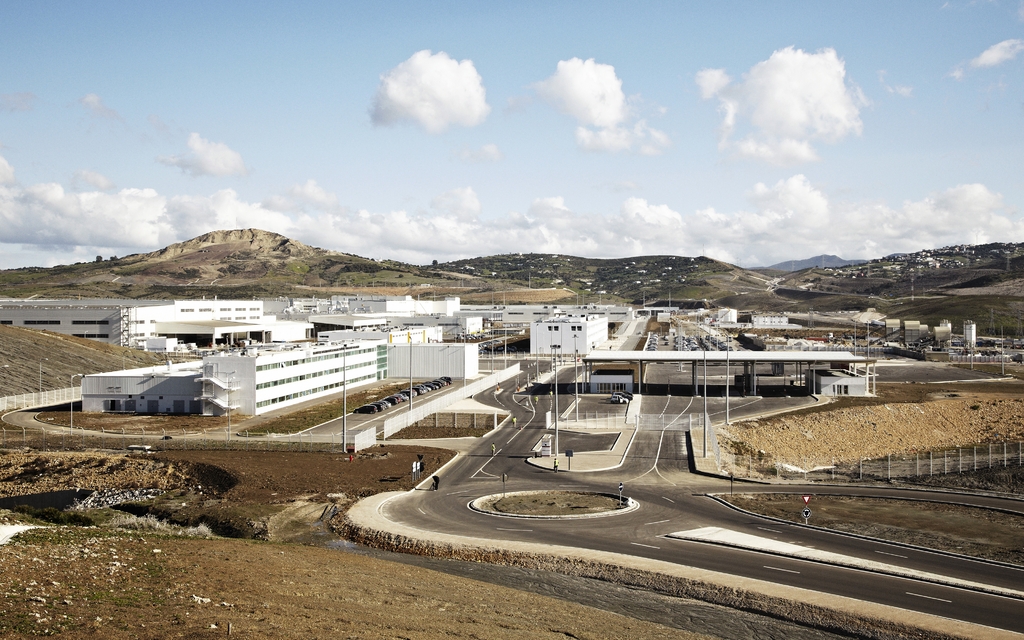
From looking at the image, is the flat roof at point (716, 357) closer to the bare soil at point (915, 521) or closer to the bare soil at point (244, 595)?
the bare soil at point (915, 521)

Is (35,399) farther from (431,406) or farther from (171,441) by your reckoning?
(431,406)

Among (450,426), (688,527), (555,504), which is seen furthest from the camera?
(450,426)

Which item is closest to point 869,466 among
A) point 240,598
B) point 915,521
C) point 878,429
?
point 878,429

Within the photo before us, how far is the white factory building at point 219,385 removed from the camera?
2798 inches

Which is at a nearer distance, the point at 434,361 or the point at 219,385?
the point at 219,385

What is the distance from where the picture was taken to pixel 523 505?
4081cm

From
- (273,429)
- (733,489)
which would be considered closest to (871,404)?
(733,489)

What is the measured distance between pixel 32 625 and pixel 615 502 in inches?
1105

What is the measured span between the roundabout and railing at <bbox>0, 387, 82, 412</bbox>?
56.5 m

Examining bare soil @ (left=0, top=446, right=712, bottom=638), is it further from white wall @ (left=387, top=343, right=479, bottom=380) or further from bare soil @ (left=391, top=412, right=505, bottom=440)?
white wall @ (left=387, top=343, right=479, bottom=380)

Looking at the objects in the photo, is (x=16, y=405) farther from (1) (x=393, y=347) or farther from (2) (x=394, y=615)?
(2) (x=394, y=615)

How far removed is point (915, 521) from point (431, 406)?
4283 cm

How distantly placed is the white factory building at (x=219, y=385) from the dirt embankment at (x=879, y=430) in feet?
123

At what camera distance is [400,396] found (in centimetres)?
7944
